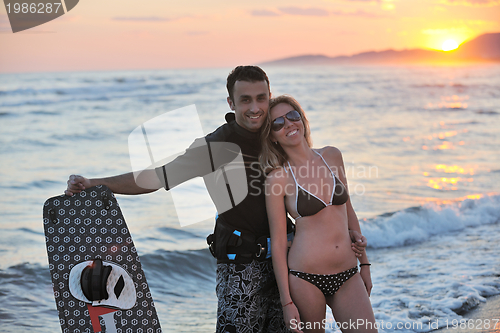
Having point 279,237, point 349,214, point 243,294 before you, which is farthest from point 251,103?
point 243,294

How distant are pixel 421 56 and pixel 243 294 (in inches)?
1513

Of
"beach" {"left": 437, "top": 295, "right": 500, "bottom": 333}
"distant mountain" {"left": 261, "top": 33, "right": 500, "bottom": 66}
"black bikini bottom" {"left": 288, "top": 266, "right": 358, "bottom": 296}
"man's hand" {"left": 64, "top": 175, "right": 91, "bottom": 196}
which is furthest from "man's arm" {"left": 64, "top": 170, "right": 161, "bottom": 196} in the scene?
"distant mountain" {"left": 261, "top": 33, "right": 500, "bottom": 66}

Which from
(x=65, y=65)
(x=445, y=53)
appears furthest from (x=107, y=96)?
(x=445, y=53)

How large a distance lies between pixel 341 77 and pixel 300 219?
29.5 meters

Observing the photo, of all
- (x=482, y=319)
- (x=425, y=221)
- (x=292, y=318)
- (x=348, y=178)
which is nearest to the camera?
(x=292, y=318)

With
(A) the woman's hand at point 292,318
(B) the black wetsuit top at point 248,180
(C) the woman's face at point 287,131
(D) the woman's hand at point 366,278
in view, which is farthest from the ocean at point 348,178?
(C) the woman's face at point 287,131

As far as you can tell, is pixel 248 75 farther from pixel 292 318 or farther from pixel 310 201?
pixel 292 318

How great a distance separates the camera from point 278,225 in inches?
108

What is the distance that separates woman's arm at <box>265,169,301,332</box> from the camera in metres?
2.74

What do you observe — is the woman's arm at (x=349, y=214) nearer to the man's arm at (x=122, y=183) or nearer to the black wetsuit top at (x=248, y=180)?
the black wetsuit top at (x=248, y=180)

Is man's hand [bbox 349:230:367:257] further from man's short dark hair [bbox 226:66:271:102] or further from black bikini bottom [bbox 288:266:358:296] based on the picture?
man's short dark hair [bbox 226:66:271:102]

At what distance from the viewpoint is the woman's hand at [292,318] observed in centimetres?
269

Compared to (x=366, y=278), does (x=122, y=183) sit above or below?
above
